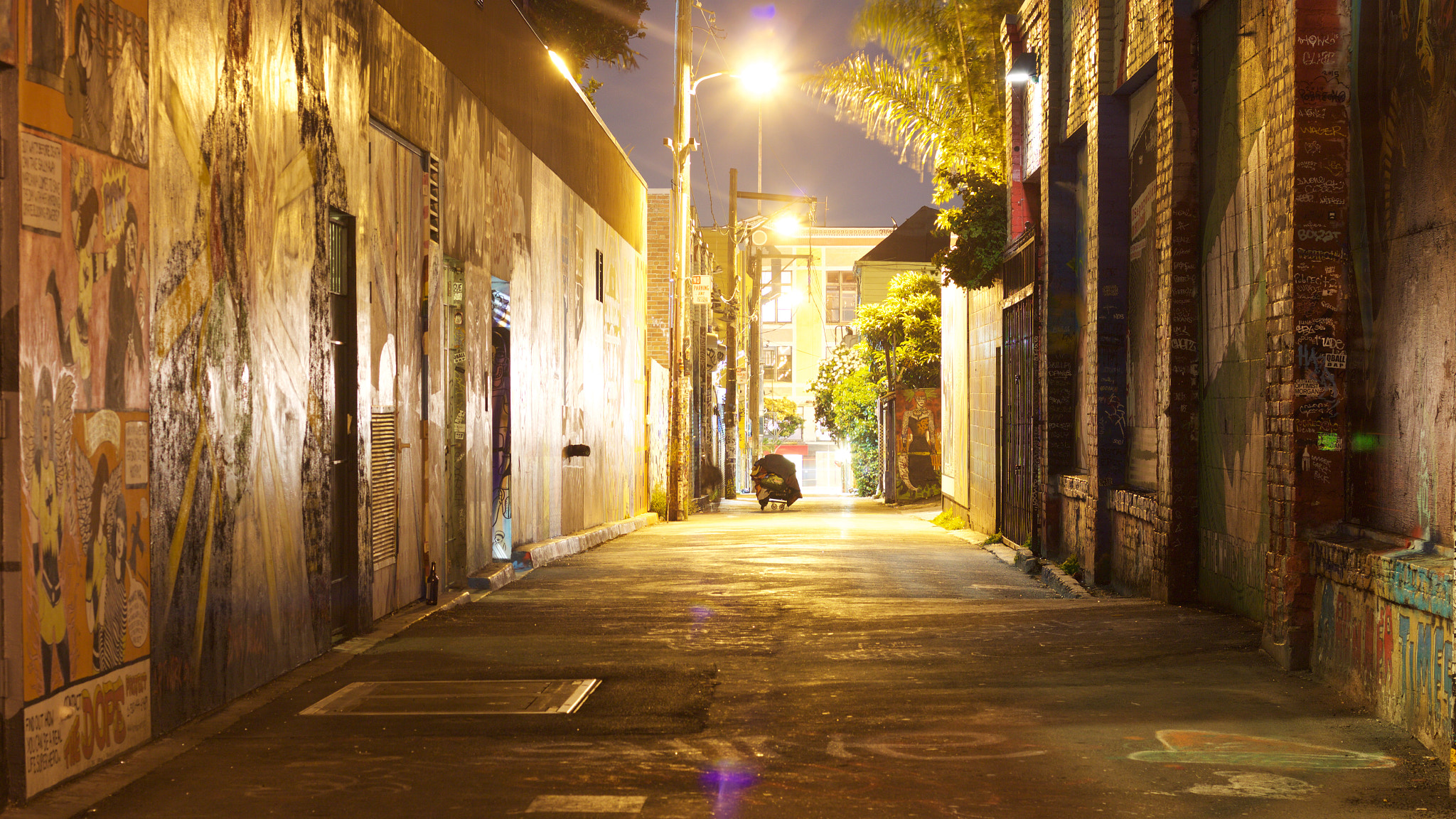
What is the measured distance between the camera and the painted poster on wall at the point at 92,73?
454 centimetres

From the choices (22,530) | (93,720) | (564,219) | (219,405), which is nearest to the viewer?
(22,530)

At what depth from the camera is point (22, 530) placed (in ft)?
14.3

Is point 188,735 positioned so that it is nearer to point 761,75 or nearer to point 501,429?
point 501,429

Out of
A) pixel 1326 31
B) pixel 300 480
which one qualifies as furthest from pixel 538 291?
pixel 1326 31

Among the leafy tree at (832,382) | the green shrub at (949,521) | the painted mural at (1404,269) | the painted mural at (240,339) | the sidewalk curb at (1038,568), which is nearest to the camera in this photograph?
the painted mural at (240,339)

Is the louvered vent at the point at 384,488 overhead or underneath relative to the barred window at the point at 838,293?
underneath

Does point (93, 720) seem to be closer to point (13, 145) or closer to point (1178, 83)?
point (13, 145)

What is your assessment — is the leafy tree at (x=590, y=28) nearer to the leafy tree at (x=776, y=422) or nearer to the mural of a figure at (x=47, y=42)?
the mural of a figure at (x=47, y=42)

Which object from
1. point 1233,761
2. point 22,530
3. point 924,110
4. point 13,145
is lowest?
point 1233,761

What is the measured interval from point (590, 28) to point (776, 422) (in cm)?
4887

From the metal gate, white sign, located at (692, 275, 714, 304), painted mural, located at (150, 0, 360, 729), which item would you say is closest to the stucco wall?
painted mural, located at (150, 0, 360, 729)

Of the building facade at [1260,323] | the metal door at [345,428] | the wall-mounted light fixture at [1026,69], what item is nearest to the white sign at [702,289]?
the wall-mounted light fixture at [1026,69]

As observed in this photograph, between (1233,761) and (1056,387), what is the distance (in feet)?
27.6

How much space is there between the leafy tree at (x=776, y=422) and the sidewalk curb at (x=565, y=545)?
4981 cm
